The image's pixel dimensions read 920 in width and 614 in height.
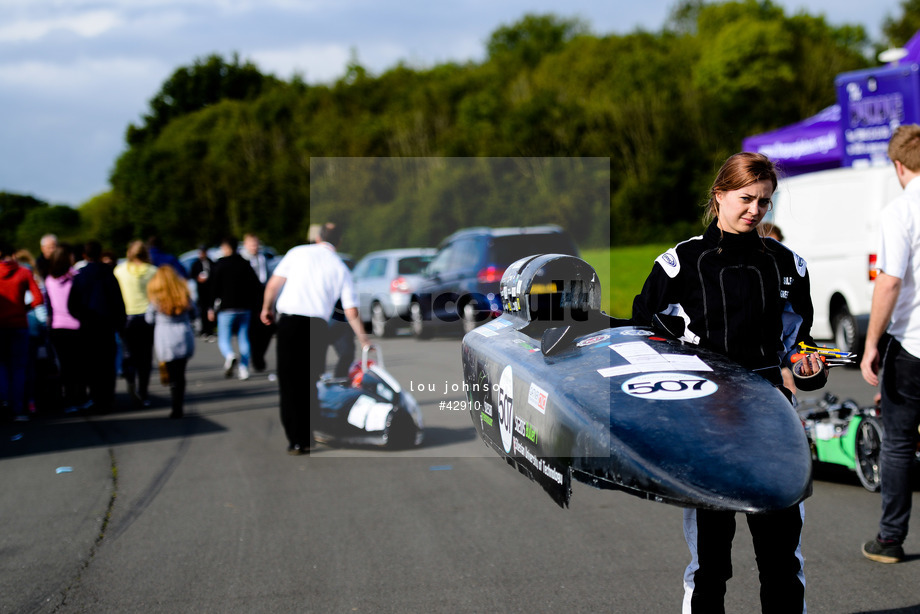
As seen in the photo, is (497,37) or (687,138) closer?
(687,138)

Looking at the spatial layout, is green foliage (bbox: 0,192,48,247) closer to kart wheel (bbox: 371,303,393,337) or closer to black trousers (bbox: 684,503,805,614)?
kart wheel (bbox: 371,303,393,337)

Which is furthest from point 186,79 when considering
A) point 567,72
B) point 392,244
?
point 567,72

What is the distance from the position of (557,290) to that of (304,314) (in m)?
4.78

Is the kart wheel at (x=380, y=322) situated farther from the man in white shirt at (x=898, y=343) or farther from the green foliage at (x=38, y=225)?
the man in white shirt at (x=898, y=343)

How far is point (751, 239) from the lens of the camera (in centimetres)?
318

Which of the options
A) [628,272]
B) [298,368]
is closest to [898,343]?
[298,368]

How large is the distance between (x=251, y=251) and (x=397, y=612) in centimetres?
1122

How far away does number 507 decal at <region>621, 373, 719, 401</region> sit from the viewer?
105 inches

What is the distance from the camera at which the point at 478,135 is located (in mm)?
47562

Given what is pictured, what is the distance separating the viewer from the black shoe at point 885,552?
4699 mm

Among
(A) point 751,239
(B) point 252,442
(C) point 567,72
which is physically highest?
(C) point 567,72

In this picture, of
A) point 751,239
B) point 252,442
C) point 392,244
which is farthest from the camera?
point 392,244

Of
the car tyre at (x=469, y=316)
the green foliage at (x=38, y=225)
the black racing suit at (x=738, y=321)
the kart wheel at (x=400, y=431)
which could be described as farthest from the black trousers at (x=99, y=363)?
the black racing suit at (x=738, y=321)

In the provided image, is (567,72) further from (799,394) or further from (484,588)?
(484,588)
